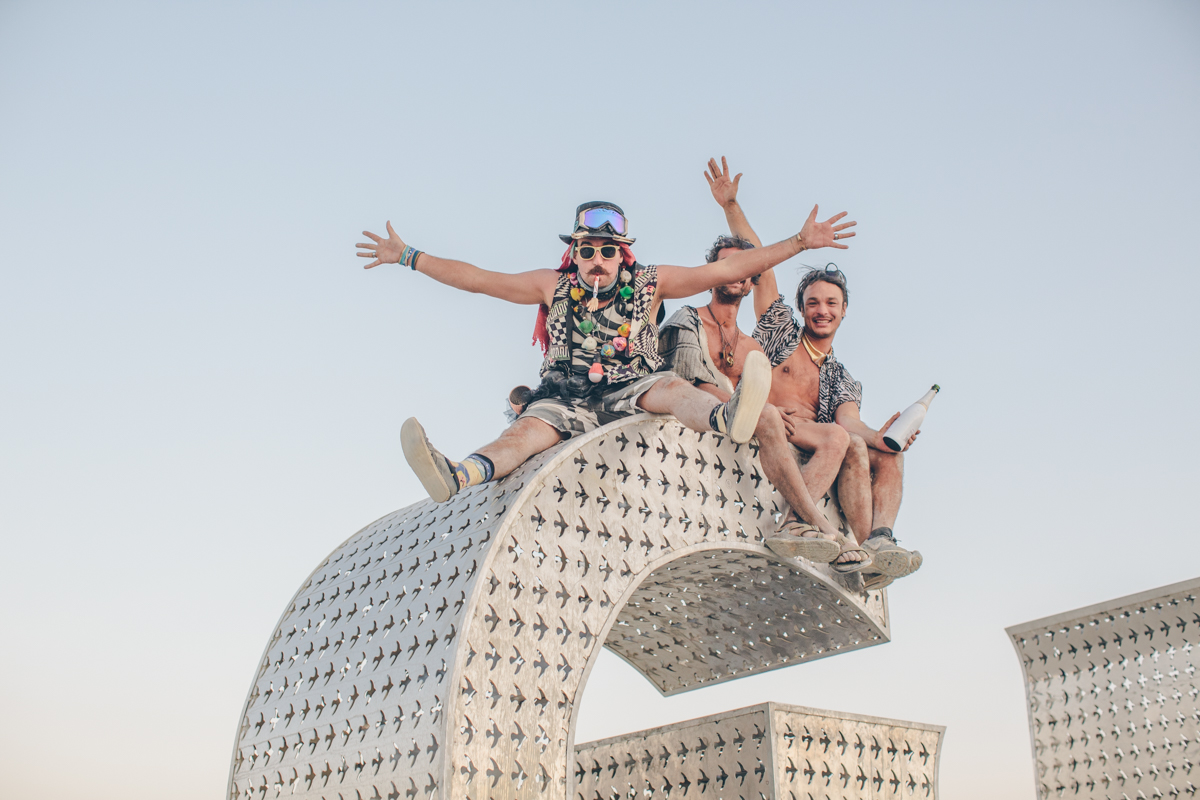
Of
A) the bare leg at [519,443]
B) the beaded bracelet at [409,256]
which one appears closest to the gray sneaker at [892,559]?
the bare leg at [519,443]

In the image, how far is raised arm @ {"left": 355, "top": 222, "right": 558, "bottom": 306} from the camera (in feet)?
25.5

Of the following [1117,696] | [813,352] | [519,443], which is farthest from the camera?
[1117,696]

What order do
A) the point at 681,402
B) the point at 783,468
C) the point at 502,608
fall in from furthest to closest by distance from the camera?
the point at 783,468 < the point at 681,402 < the point at 502,608

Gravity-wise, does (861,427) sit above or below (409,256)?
below

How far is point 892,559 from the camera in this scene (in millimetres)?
8094

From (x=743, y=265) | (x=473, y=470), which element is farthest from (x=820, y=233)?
(x=473, y=470)

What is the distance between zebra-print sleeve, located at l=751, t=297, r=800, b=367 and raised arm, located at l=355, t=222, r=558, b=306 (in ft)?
7.26

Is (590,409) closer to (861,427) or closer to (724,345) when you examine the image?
(724,345)

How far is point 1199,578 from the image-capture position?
9656mm

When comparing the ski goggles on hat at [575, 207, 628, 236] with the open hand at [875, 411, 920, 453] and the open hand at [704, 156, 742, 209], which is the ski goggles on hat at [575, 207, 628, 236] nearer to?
the open hand at [704, 156, 742, 209]

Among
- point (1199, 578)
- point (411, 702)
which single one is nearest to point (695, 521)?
point (411, 702)

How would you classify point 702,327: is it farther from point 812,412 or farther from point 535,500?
point 535,500

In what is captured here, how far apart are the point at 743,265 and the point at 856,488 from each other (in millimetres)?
2020

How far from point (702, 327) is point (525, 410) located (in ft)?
5.62
